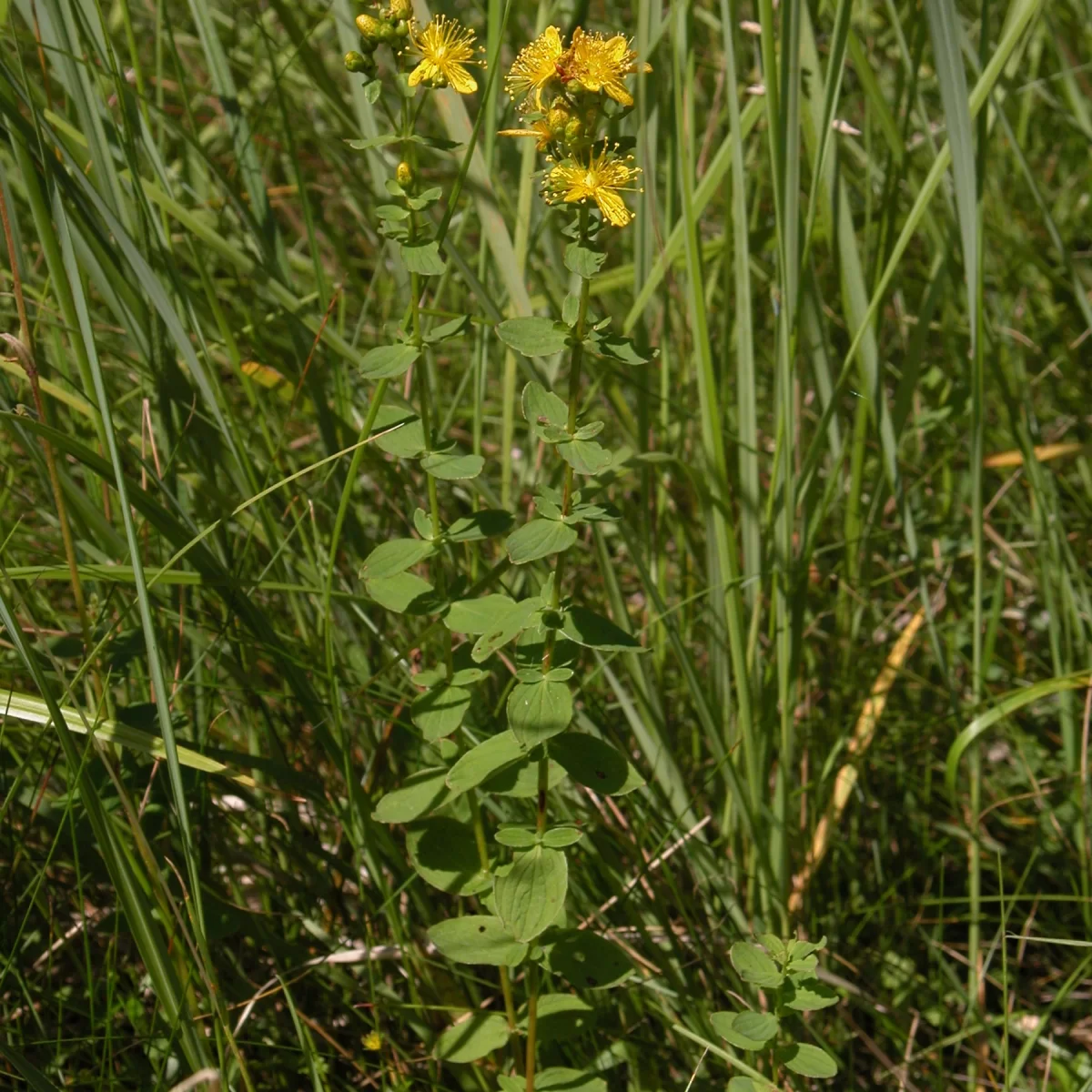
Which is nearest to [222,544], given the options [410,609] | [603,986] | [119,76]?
[410,609]

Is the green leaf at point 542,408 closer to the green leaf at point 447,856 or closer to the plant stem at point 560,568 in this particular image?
the plant stem at point 560,568

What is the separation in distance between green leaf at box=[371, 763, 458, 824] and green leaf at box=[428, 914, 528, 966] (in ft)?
0.37

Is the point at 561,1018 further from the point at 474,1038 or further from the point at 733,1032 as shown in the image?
the point at 733,1032

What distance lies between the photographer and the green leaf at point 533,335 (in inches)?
35.6

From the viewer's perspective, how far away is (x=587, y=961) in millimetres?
1078

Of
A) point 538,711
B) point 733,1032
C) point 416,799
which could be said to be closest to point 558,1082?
point 733,1032

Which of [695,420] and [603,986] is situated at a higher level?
[695,420]

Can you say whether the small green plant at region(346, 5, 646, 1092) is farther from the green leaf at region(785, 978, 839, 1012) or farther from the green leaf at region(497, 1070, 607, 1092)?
the green leaf at region(785, 978, 839, 1012)

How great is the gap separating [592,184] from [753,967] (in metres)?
0.68

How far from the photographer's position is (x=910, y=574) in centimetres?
187

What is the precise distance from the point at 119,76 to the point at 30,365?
1.13 ft

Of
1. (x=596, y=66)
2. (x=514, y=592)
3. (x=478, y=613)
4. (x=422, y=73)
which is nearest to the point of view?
(x=596, y=66)

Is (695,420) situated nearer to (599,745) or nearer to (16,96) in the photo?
(599,745)

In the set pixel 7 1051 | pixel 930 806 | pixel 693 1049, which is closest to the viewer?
pixel 7 1051
